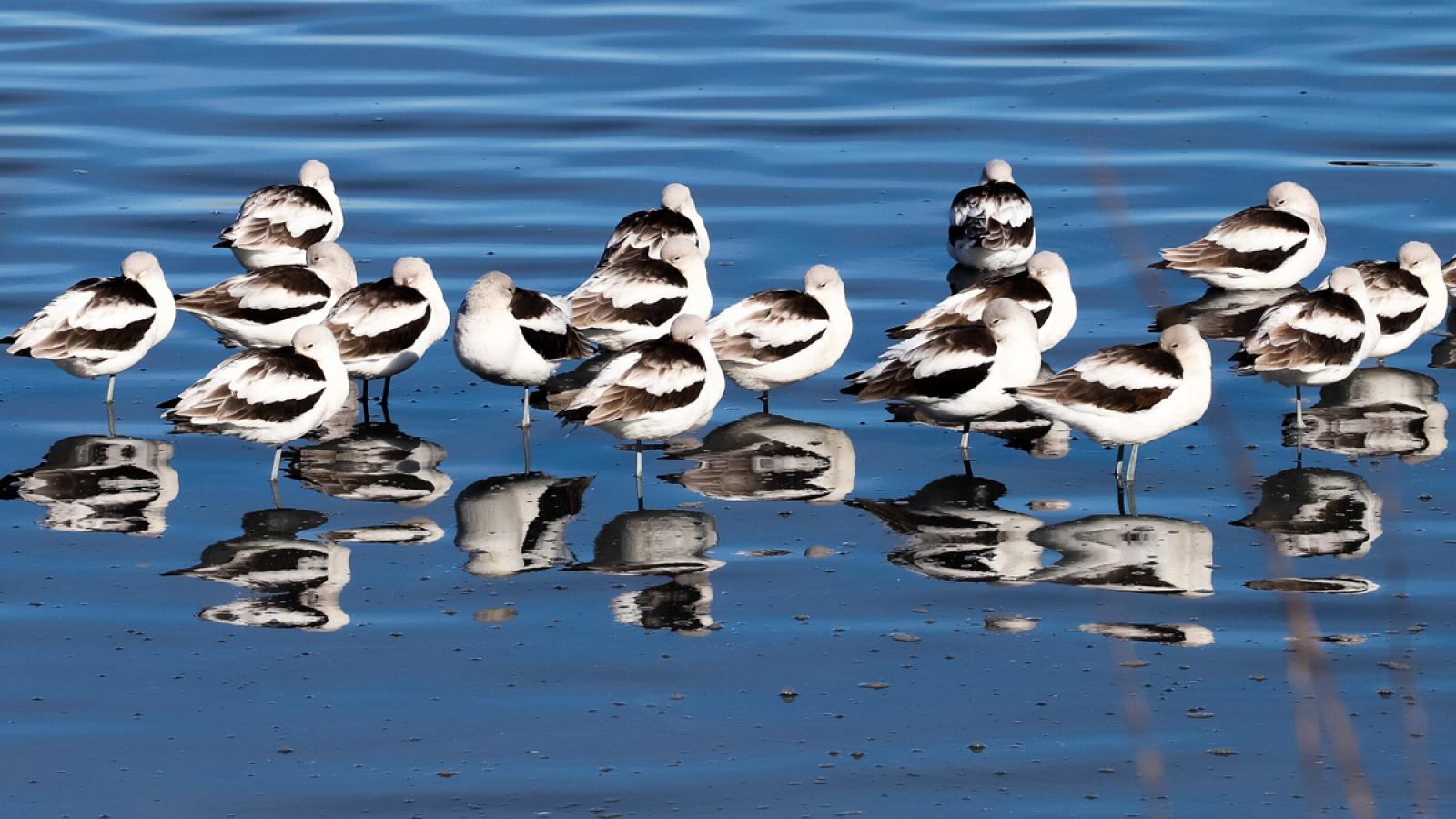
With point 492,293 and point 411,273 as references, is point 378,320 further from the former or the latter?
point 492,293

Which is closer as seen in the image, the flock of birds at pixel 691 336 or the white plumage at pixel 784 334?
the flock of birds at pixel 691 336

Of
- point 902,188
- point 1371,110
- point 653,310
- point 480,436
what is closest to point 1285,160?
point 1371,110

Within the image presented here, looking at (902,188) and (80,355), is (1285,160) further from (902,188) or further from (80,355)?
(80,355)

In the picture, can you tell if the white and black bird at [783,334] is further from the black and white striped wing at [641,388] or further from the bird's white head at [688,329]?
the black and white striped wing at [641,388]

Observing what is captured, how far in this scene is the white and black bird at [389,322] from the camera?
49.1 ft

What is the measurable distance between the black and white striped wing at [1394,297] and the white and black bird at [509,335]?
6095 millimetres

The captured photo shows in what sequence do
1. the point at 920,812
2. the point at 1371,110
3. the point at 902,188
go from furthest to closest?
1. the point at 1371,110
2. the point at 902,188
3. the point at 920,812

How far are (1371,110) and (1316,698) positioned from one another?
15949 millimetres

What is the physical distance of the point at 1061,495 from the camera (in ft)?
43.2

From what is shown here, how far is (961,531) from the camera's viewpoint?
12500 mm

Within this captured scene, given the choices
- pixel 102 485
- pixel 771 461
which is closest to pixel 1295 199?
pixel 771 461

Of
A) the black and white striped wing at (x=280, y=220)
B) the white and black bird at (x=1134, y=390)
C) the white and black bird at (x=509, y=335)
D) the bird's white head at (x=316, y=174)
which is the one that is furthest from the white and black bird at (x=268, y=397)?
the bird's white head at (x=316, y=174)

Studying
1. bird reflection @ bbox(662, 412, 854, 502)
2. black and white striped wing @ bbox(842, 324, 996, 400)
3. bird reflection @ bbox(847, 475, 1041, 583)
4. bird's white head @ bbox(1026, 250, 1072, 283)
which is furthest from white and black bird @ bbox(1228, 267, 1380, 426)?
bird reflection @ bbox(662, 412, 854, 502)

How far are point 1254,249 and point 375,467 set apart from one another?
826cm
